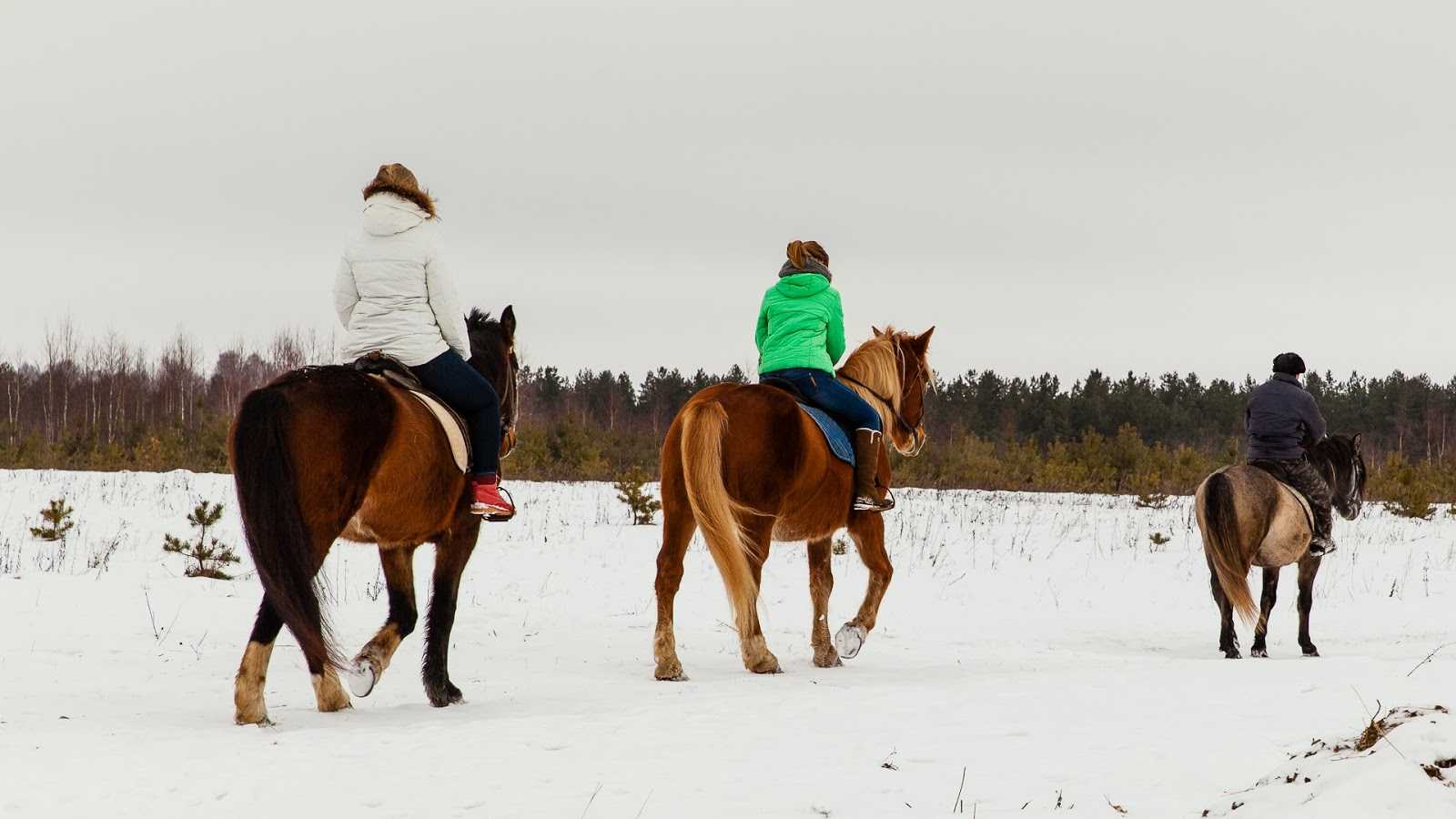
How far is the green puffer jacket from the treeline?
1616 centimetres

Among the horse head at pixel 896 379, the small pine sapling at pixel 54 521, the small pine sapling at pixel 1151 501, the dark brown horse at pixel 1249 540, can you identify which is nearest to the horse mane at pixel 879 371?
the horse head at pixel 896 379

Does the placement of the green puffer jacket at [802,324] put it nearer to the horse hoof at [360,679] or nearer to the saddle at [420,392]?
the saddle at [420,392]

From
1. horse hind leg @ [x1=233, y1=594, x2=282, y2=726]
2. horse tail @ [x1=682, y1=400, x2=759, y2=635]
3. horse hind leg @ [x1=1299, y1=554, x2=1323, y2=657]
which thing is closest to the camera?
horse hind leg @ [x1=233, y1=594, x2=282, y2=726]

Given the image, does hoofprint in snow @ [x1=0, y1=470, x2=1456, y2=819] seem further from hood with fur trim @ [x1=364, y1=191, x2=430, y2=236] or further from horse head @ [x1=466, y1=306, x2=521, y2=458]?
hood with fur trim @ [x1=364, y1=191, x2=430, y2=236]

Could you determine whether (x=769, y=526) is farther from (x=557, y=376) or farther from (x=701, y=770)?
(x=557, y=376)

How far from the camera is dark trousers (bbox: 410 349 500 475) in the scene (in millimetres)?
5887

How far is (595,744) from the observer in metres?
4.30

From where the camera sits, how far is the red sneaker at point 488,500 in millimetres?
5895

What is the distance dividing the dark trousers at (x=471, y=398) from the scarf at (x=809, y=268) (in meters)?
2.45

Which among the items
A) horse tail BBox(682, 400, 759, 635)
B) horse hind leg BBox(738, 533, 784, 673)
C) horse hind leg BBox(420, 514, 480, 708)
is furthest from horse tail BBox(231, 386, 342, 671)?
horse hind leg BBox(738, 533, 784, 673)

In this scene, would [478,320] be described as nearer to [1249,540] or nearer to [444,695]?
[444,695]

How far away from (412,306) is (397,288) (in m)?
0.12

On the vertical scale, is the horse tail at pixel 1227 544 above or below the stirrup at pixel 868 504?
below

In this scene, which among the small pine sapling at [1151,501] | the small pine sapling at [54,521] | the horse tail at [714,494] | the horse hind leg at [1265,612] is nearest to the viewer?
the horse tail at [714,494]
